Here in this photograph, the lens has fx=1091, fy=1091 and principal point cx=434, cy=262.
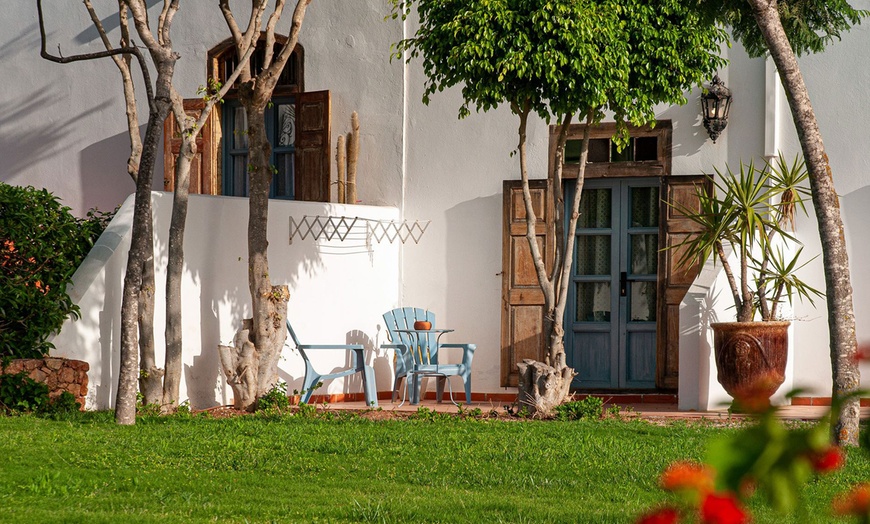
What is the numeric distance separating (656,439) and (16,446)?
3.74 metres

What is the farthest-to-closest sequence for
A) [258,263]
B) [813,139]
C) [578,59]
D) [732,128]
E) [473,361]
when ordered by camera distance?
[473,361] < [732,128] < [258,263] < [578,59] < [813,139]

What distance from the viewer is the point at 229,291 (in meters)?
9.38

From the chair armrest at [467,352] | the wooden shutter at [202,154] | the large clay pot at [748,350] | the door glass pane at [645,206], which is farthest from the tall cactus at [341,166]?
the large clay pot at [748,350]

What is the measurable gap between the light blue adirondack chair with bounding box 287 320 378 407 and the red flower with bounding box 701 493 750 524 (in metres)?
8.47

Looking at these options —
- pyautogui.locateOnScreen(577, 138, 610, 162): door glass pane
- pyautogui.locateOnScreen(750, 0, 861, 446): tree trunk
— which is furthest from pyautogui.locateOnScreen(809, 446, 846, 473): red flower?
pyautogui.locateOnScreen(577, 138, 610, 162): door glass pane

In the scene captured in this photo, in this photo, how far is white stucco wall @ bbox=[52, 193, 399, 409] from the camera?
830 cm

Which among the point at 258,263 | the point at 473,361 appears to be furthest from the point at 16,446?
the point at 473,361

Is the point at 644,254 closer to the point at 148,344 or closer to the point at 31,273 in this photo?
the point at 148,344

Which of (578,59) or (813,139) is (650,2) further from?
(813,139)

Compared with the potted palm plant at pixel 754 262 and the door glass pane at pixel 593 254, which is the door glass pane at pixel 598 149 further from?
the potted palm plant at pixel 754 262

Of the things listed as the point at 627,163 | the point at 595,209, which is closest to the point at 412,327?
the point at 595,209

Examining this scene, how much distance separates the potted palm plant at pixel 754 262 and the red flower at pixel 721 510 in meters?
7.83

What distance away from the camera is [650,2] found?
833cm

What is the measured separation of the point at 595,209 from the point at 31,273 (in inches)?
203
